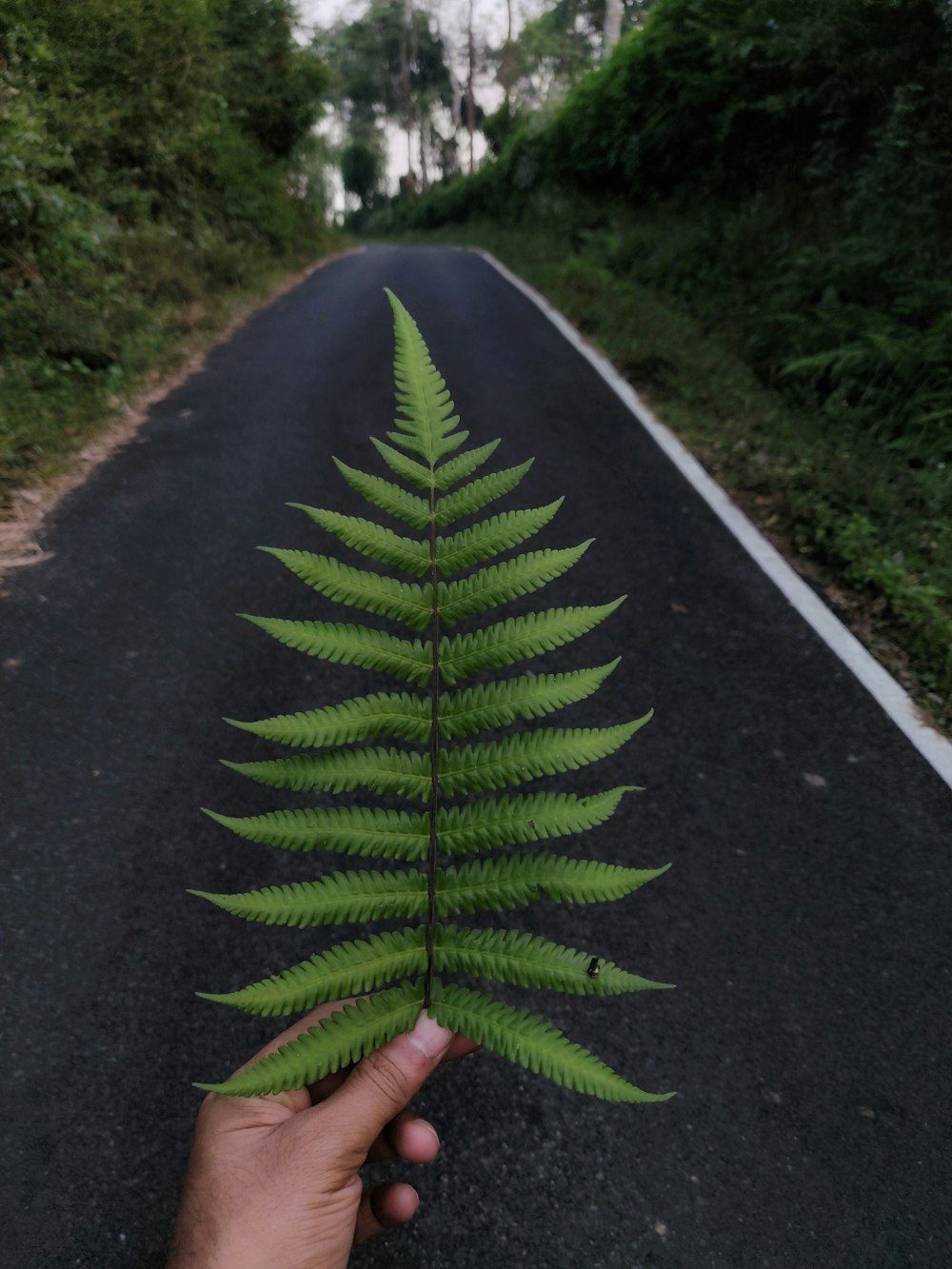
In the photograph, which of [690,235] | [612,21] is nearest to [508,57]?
[612,21]

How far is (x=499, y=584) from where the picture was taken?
1077 millimetres

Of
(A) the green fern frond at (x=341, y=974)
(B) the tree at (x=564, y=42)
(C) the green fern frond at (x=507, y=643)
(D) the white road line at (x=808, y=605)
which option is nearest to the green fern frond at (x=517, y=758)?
(C) the green fern frond at (x=507, y=643)

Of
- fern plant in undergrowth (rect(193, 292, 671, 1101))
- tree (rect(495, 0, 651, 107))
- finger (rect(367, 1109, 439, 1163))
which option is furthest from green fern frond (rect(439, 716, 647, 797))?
tree (rect(495, 0, 651, 107))

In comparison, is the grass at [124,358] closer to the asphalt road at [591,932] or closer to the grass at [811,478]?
the asphalt road at [591,932]

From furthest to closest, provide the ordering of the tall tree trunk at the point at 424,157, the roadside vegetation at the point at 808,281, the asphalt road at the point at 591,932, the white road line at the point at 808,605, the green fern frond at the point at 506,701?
1. the tall tree trunk at the point at 424,157
2. the roadside vegetation at the point at 808,281
3. the white road line at the point at 808,605
4. the asphalt road at the point at 591,932
5. the green fern frond at the point at 506,701

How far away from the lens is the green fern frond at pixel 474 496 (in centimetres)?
106

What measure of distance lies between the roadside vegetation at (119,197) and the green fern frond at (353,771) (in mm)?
4638

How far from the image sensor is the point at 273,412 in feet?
21.7

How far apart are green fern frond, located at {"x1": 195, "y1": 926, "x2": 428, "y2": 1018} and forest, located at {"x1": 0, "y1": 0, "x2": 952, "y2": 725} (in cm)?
319

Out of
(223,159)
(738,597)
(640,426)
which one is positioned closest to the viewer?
(738,597)

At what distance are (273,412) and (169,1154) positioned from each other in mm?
5806

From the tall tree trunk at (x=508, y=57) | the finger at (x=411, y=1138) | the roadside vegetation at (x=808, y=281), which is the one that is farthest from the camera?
the tall tree trunk at (x=508, y=57)

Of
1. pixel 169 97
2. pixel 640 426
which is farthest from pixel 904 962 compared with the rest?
pixel 169 97

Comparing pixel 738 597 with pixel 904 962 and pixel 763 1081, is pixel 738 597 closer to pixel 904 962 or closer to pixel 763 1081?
pixel 904 962
